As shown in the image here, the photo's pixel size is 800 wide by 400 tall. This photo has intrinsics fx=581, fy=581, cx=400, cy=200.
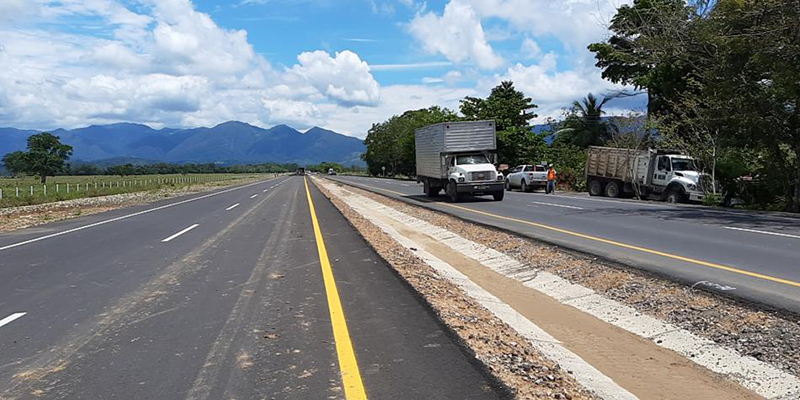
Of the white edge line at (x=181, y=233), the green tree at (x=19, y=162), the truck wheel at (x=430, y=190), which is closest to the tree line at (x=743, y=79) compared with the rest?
the truck wheel at (x=430, y=190)

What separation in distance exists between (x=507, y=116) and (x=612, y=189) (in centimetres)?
2717

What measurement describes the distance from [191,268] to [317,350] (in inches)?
204

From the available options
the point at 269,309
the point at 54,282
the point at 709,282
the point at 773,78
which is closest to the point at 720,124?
the point at 773,78

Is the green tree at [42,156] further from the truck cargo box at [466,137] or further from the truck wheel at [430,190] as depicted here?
the truck cargo box at [466,137]

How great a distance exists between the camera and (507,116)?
56.4 metres

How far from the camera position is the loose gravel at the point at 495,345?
4.43m

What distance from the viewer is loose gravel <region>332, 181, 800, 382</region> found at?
221 inches

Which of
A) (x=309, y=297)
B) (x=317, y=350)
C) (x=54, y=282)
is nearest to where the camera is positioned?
(x=317, y=350)

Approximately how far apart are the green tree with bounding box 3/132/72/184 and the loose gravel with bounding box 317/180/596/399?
4263 inches

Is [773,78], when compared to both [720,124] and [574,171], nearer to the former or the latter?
[720,124]

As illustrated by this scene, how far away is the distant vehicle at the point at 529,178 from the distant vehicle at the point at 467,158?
10.7 meters

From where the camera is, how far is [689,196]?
24766 millimetres

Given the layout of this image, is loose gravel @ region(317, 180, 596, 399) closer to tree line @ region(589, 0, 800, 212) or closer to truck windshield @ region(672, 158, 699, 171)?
tree line @ region(589, 0, 800, 212)

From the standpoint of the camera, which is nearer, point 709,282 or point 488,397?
point 488,397
